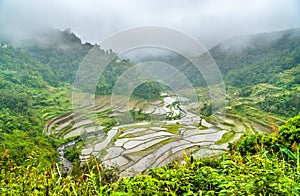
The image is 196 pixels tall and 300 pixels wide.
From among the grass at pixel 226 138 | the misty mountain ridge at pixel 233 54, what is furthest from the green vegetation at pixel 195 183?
the misty mountain ridge at pixel 233 54

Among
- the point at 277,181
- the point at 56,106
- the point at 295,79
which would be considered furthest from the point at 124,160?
the point at 295,79

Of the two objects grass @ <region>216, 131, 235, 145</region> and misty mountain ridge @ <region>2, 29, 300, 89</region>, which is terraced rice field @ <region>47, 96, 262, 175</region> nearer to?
grass @ <region>216, 131, 235, 145</region>

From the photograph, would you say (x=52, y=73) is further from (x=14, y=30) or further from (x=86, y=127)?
(x=86, y=127)

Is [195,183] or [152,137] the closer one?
[195,183]

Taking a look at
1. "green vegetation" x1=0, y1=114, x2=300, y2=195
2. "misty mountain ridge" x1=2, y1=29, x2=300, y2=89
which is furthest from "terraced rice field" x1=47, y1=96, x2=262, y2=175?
"misty mountain ridge" x1=2, y1=29, x2=300, y2=89

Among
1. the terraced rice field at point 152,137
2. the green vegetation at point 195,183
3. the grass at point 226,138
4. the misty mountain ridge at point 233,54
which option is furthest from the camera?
the misty mountain ridge at point 233,54

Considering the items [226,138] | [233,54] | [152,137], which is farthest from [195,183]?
[233,54]

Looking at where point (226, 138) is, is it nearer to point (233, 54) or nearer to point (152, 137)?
point (152, 137)

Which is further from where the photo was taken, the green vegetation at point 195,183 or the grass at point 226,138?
the grass at point 226,138

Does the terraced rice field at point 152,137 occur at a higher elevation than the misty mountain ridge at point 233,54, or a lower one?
lower

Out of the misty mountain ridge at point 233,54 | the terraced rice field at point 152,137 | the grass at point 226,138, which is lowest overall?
the grass at point 226,138

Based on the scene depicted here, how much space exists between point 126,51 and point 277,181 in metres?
5.52

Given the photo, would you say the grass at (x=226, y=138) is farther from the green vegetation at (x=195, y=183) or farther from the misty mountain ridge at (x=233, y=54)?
the misty mountain ridge at (x=233, y=54)

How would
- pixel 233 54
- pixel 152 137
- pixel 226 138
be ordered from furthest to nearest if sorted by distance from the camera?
pixel 233 54
pixel 226 138
pixel 152 137
